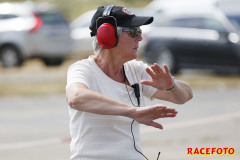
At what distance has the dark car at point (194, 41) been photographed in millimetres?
18781

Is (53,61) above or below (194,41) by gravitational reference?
above

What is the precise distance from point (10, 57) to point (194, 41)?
6.22m

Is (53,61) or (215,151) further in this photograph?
(53,61)

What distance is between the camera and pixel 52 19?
2309 centimetres

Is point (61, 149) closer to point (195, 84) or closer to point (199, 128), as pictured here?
point (199, 128)

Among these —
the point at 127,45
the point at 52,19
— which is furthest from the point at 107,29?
the point at 52,19

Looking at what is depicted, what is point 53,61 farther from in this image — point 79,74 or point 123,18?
point 79,74

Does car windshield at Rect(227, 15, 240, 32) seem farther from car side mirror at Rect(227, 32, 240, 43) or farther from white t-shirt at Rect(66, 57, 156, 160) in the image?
white t-shirt at Rect(66, 57, 156, 160)

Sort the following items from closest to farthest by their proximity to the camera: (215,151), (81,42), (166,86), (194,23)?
(166,86), (215,151), (194,23), (81,42)

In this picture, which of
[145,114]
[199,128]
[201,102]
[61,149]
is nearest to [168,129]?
[199,128]

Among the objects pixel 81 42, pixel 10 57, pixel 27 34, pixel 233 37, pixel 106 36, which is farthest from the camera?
pixel 81 42

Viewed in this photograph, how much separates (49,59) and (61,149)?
1406cm

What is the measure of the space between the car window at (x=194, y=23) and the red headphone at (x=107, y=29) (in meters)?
14.9

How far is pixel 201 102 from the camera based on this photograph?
48.5 feet
